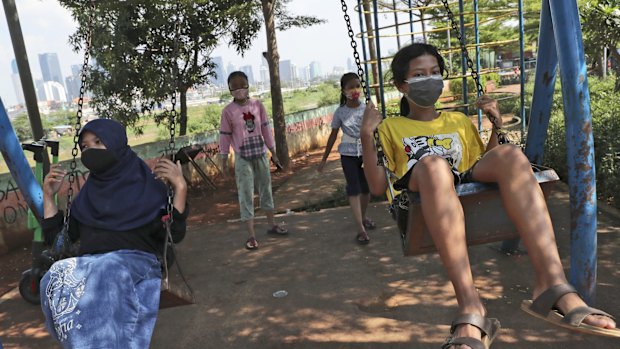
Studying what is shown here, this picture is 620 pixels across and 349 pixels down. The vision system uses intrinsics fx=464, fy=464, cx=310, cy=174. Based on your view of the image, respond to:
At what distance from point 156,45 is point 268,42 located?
6.83 ft

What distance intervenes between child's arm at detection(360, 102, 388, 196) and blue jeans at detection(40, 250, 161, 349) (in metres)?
1.09

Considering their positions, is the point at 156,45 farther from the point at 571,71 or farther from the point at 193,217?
the point at 571,71

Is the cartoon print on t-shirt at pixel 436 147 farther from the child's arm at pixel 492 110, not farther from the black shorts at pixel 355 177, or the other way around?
the black shorts at pixel 355 177

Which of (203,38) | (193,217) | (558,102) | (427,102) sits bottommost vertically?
(193,217)

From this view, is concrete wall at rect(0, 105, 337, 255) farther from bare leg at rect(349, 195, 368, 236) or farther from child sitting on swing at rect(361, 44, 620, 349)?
child sitting on swing at rect(361, 44, 620, 349)

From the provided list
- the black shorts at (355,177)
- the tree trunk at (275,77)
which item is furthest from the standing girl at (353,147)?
the tree trunk at (275,77)

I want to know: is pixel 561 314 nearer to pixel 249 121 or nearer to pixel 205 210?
pixel 249 121

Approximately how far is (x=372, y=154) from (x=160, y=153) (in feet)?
19.0

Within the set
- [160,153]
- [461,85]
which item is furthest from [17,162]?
[461,85]

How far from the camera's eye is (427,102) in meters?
2.30

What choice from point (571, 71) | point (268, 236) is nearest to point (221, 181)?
point (268, 236)

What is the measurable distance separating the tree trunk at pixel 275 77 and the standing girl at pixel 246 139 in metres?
5.04

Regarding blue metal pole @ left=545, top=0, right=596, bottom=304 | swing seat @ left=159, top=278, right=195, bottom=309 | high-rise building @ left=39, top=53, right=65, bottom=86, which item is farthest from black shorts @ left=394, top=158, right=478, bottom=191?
high-rise building @ left=39, top=53, right=65, bottom=86

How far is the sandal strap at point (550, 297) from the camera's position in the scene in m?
1.74
